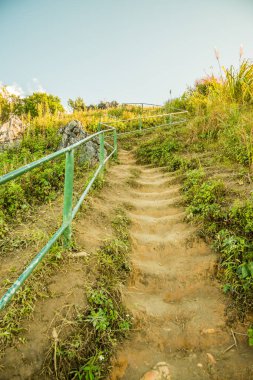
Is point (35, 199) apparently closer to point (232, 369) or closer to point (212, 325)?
point (212, 325)

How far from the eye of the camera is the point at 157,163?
704cm

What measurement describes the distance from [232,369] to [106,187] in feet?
11.5

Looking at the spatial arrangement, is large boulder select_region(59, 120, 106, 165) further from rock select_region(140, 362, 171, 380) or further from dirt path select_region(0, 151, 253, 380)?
rock select_region(140, 362, 171, 380)

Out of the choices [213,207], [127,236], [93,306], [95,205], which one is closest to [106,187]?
[95,205]

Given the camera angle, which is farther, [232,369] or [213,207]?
[213,207]

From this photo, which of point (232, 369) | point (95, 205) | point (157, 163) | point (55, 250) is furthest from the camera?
point (157, 163)

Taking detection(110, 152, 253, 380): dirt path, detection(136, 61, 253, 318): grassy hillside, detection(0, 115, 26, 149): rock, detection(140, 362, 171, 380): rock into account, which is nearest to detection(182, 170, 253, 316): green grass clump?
detection(136, 61, 253, 318): grassy hillside

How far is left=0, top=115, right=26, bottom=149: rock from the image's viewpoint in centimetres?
910

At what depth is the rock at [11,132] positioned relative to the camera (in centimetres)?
910

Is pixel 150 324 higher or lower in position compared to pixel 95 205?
lower

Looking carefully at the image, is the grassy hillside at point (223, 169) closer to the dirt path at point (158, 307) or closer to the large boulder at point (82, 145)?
the dirt path at point (158, 307)

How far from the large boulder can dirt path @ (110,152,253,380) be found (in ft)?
10.1

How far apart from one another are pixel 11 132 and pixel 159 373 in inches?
364

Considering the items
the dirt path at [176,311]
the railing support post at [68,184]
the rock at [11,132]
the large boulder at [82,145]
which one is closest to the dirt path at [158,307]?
the dirt path at [176,311]
